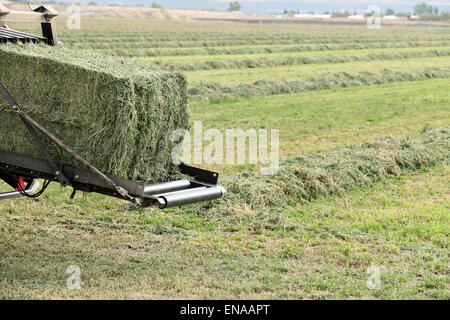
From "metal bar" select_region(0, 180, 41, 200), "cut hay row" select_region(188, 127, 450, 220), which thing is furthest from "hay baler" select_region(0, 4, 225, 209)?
"cut hay row" select_region(188, 127, 450, 220)

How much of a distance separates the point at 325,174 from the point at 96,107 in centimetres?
493

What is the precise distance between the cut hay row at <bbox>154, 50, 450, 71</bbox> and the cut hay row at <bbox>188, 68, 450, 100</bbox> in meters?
5.09

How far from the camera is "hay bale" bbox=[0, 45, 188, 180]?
229 inches

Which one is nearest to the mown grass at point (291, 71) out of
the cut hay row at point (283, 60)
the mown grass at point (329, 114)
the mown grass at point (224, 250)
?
the cut hay row at point (283, 60)

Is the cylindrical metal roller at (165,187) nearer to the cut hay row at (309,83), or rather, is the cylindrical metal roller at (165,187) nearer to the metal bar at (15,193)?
the metal bar at (15,193)

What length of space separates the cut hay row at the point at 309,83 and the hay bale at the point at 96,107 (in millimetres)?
13184

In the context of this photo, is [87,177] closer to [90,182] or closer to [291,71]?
[90,182]

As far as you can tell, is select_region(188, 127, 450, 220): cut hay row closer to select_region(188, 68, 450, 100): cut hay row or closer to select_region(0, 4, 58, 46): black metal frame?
select_region(0, 4, 58, 46): black metal frame

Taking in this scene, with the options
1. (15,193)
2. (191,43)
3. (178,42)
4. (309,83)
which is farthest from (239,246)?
(178,42)

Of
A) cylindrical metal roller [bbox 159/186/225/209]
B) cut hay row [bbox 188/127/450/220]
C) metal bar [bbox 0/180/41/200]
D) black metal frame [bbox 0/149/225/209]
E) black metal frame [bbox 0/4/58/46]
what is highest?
black metal frame [bbox 0/4/58/46]

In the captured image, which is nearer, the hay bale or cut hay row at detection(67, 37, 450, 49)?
the hay bale

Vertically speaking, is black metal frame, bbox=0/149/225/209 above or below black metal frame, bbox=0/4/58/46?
below

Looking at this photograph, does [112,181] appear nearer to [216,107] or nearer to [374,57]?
[216,107]

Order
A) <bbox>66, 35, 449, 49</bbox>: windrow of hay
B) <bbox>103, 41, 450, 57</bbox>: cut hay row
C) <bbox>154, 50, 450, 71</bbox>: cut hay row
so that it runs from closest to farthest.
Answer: <bbox>154, 50, 450, 71</bbox>: cut hay row
<bbox>103, 41, 450, 57</bbox>: cut hay row
<bbox>66, 35, 449, 49</bbox>: windrow of hay
